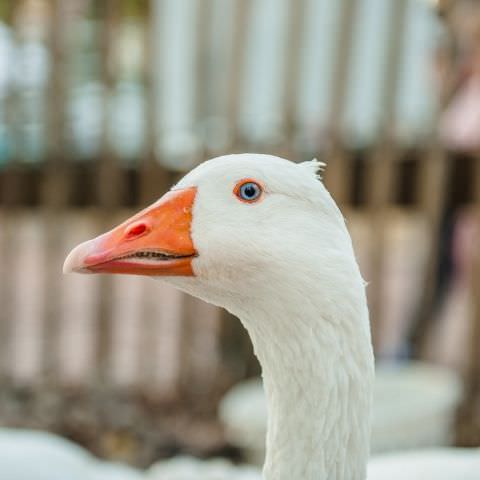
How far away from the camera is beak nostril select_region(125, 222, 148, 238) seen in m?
2.06

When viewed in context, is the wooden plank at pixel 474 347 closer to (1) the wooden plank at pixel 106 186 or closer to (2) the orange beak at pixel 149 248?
(1) the wooden plank at pixel 106 186

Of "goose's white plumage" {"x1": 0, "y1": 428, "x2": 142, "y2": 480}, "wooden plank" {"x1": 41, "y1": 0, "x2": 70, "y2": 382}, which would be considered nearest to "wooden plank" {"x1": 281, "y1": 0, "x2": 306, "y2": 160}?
"wooden plank" {"x1": 41, "y1": 0, "x2": 70, "y2": 382}

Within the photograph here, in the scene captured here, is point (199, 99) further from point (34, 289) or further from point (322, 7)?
point (34, 289)

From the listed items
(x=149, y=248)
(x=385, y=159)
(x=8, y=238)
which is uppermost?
(x=385, y=159)

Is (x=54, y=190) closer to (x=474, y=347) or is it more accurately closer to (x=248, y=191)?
(x=474, y=347)

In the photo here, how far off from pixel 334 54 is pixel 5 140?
5.81 feet

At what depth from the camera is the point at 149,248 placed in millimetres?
2041

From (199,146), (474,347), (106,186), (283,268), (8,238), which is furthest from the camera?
(8,238)

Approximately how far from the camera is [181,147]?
5324 mm

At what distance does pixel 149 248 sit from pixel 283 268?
27cm

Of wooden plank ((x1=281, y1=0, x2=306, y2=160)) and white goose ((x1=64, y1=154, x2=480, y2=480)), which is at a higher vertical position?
wooden plank ((x1=281, y1=0, x2=306, y2=160))

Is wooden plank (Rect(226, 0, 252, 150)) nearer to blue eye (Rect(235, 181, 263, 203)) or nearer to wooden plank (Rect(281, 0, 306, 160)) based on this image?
wooden plank (Rect(281, 0, 306, 160))

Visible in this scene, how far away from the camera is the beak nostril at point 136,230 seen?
2061 millimetres

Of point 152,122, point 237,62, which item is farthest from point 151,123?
point 237,62
